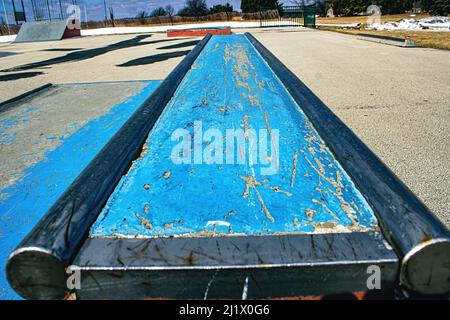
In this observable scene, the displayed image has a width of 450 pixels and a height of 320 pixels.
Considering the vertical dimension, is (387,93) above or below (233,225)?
above

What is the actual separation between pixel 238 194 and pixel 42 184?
1.15 meters

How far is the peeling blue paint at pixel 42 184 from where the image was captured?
131cm

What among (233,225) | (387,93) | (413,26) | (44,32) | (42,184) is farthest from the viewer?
(44,32)

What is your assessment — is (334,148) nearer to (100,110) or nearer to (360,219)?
(360,219)

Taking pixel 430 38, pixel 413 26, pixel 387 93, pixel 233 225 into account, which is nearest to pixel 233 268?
pixel 233 225

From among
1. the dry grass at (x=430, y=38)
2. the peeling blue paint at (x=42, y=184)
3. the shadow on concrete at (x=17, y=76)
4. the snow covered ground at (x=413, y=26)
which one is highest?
the snow covered ground at (x=413, y=26)

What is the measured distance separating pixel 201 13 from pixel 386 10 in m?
31.0

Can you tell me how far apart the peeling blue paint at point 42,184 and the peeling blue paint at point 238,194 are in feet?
1.47

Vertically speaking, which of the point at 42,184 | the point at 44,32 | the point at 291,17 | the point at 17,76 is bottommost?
the point at 42,184

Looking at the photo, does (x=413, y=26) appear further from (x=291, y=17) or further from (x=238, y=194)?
(x=238, y=194)

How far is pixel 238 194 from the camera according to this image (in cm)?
Answer: 120

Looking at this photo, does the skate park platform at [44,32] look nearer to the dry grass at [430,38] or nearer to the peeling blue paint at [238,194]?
the dry grass at [430,38]

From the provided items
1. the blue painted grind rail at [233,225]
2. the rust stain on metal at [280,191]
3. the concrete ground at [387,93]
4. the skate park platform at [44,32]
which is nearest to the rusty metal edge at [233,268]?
the blue painted grind rail at [233,225]
